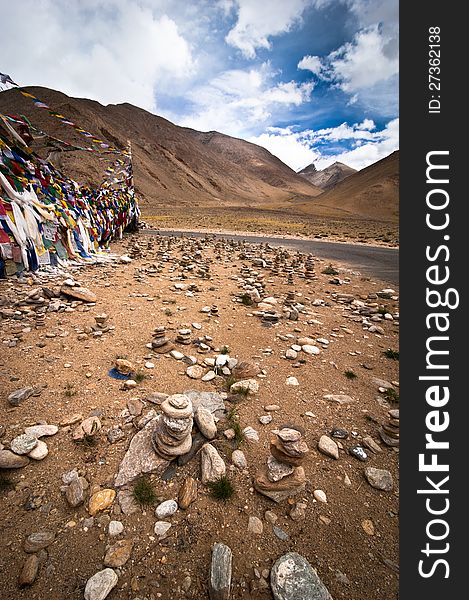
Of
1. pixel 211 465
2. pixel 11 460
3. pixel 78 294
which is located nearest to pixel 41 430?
pixel 11 460

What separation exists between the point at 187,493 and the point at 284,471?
29.2 inches

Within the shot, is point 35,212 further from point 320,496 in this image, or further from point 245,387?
point 320,496

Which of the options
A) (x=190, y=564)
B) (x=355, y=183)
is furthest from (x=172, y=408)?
(x=355, y=183)

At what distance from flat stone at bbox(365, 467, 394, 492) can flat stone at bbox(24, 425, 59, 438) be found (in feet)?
8.74

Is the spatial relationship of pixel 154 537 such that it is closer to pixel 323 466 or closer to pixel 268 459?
pixel 268 459

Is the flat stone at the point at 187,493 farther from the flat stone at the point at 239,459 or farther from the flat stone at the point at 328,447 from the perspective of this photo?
the flat stone at the point at 328,447

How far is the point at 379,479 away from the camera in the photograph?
2.24 meters

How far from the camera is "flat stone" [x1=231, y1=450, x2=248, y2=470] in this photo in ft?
7.47

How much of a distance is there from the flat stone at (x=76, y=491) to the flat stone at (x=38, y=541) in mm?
187

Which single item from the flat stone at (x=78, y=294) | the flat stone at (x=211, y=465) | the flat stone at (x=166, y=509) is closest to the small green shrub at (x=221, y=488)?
the flat stone at (x=211, y=465)

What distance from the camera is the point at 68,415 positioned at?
2602mm

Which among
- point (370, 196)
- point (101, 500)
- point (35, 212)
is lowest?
point (101, 500)

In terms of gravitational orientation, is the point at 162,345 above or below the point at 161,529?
above

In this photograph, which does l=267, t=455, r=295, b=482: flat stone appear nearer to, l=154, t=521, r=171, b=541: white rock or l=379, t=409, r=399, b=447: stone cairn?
l=154, t=521, r=171, b=541: white rock
